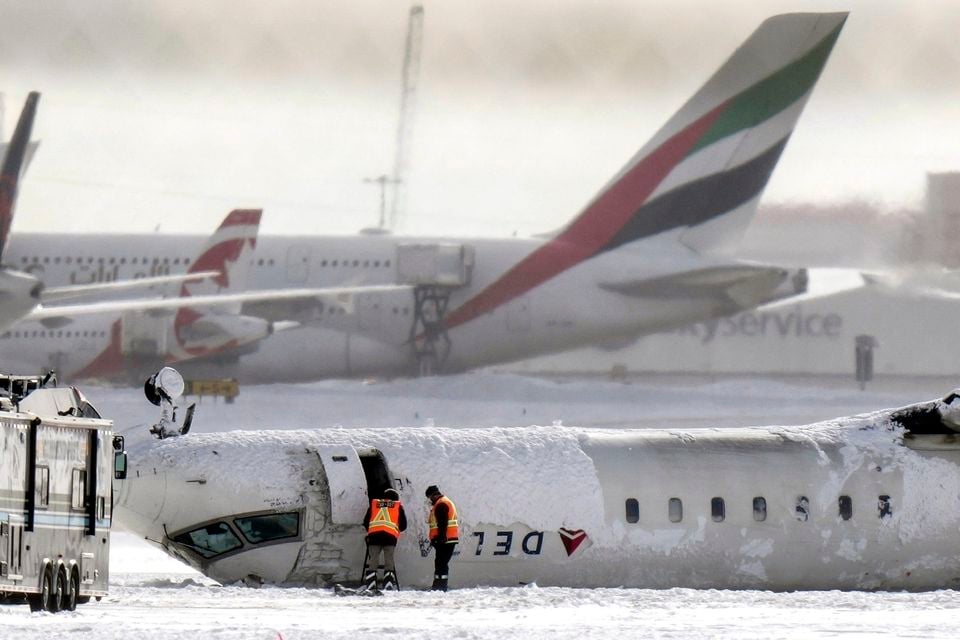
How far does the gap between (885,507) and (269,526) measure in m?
7.78

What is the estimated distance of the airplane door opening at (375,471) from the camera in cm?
2327

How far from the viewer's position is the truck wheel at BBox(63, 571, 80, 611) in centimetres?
1972

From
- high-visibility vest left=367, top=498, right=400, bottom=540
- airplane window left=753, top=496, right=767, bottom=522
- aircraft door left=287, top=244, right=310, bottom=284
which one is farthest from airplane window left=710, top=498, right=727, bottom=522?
aircraft door left=287, top=244, right=310, bottom=284

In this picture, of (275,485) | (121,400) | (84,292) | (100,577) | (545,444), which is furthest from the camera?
(121,400)

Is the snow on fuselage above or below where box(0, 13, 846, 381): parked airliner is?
below

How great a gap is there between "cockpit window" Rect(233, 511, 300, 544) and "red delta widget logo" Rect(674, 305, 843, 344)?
4396cm

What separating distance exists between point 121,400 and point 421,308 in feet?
33.6

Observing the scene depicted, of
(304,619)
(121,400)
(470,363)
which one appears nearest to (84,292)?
(121,400)

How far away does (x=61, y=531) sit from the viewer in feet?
63.9

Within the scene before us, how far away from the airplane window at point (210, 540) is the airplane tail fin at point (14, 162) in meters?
18.0

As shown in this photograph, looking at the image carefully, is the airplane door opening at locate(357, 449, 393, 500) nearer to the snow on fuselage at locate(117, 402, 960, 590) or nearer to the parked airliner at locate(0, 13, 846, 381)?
the snow on fuselage at locate(117, 402, 960, 590)

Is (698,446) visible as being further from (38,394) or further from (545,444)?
(38,394)

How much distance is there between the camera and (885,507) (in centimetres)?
2467

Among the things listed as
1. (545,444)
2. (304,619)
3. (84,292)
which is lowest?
(304,619)
